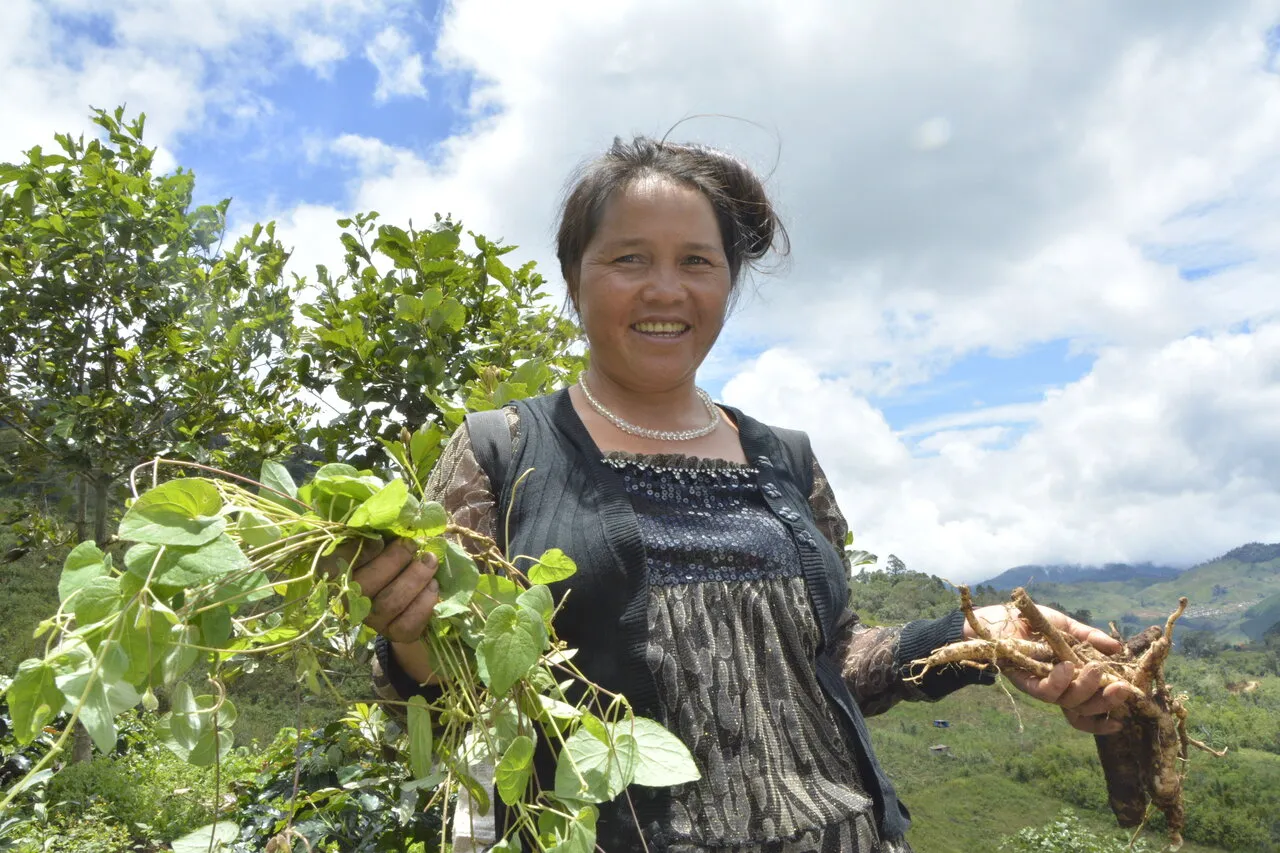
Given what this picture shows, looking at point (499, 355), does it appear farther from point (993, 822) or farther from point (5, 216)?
point (993, 822)

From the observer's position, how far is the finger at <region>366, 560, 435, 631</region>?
92 centimetres

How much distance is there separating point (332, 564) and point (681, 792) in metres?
0.68

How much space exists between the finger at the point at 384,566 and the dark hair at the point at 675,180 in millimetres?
873

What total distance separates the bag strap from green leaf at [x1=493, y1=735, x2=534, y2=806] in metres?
0.49

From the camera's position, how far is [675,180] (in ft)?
5.33

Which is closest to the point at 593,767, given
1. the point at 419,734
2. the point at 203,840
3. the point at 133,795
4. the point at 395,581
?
the point at 419,734

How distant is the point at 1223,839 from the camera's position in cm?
2027

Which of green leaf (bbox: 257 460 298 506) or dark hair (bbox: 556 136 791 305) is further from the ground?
dark hair (bbox: 556 136 791 305)

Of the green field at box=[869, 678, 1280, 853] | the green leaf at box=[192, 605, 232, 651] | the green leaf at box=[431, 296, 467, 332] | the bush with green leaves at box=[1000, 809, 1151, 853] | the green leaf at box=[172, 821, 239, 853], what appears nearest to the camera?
the green leaf at box=[192, 605, 232, 651]

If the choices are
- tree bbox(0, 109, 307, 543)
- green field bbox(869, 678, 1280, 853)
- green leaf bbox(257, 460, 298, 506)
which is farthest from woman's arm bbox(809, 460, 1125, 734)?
green field bbox(869, 678, 1280, 853)

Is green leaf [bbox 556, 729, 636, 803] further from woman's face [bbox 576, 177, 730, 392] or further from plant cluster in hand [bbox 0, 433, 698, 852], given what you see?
woman's face [bbox 576, 177, 730, 392]

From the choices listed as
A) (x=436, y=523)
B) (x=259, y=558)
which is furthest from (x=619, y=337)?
(x=259, y=558)

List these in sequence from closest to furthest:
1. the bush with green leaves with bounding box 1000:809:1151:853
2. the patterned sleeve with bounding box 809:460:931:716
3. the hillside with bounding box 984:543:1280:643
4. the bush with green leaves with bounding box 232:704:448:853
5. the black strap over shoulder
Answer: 1. the patterned sleeve with bounding box 809:460:931:716
2. the black strap over shoulder
3. the bush with green leaves with bounding box 232:704:448:853
4. the bush with green leaves with bounding box 1000:809:1151:853
5. the hillside with bounding box 984:543:1280:643

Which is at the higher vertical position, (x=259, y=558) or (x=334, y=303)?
(x=334, y=303)
